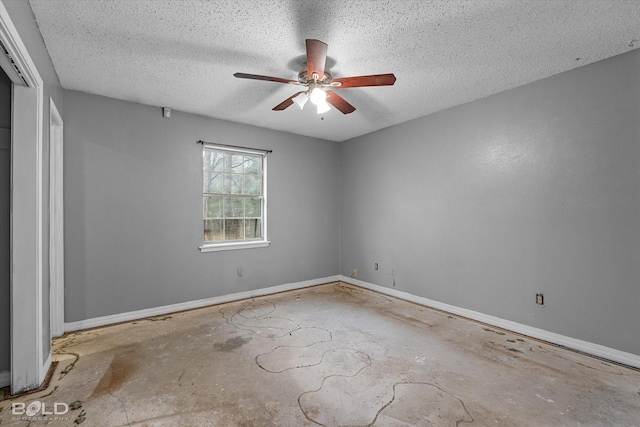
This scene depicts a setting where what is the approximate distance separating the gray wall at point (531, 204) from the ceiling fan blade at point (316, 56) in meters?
2.22

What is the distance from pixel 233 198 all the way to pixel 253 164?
2.05 feet

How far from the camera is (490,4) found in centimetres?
190

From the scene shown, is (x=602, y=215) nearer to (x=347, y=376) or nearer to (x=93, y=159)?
(x=347, y=376)

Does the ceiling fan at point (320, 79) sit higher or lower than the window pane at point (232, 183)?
higher

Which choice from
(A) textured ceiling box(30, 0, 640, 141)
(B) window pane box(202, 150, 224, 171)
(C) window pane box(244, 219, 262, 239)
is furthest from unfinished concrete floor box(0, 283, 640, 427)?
(A) textured ceiling box(30, 0, 640, 141)

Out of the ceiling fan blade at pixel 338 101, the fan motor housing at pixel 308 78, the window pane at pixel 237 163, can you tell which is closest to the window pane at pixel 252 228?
the window pane at pixel 237 163

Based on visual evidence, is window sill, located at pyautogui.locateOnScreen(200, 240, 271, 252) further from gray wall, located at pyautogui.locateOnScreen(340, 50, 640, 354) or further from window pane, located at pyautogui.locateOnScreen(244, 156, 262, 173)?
gray wall, located at pyautogui.locateOnScreen(340, 50, 640, 354)

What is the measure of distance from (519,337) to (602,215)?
1.38 metres

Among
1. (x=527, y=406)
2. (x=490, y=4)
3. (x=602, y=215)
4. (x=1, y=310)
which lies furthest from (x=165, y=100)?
(x=602, y=215)

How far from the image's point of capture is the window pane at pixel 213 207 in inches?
160

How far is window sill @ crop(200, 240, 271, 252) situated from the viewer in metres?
3.98

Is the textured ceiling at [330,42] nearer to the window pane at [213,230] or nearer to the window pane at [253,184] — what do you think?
the window pane at [253,184]

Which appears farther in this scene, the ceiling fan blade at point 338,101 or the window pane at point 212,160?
the window pane at point 212,160

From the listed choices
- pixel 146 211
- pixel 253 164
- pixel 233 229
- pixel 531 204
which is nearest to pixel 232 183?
pixel 253 164
